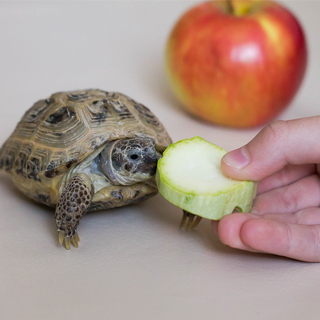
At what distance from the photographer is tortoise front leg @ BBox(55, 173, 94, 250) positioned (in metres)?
1.25

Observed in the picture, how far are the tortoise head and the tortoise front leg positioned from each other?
85 mm

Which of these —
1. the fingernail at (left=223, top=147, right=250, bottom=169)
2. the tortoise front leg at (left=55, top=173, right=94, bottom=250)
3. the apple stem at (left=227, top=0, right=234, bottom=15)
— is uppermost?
the apple stem at (left=227, top=0, right=234, bottom=15)

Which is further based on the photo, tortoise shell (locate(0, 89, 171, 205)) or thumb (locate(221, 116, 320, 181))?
tortoise shell (locate(0, 89, 171, 205))

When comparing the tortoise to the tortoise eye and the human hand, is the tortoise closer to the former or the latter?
the tortoise eye

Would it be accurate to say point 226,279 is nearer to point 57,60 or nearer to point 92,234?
point 92,234

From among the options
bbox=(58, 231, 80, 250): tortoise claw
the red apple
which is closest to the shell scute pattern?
bbox=(58, 231, 80, 250): tortoise claw

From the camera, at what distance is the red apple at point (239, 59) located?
6.36ft

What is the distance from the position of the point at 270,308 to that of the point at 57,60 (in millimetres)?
1912

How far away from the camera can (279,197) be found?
54.6 inches

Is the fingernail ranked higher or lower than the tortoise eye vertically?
higher

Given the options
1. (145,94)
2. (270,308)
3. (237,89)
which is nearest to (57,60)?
(145,94)

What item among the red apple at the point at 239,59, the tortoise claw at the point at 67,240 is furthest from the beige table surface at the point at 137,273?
the red apple at the point at 239,59

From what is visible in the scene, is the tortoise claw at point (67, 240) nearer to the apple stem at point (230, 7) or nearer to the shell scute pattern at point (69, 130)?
the shell scute pattern at point (69, 130)

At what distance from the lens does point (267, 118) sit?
2.07 meters
